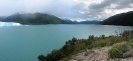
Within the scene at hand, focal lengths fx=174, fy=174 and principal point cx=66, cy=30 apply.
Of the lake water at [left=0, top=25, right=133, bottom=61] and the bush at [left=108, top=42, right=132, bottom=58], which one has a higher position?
the bush at [left=108, top=42, right=132, bottom=58]

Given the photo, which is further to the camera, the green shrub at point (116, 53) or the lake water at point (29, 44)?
the lake water at point (29, 44)

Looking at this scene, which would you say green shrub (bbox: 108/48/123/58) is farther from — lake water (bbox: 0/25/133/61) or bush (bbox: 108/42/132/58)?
lake water (bbox: 0/25/133/61)

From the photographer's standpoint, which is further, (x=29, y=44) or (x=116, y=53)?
(x=29, y=44)

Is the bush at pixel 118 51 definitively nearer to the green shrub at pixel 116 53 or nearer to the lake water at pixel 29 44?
the green shrub at pixel 116 53

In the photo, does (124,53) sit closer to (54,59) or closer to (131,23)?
(54,59)

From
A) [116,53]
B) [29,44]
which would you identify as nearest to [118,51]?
[116,53]

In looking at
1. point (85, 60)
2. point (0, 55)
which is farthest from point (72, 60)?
point (0, 55)

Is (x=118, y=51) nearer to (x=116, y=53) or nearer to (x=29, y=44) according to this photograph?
(x=116, y=53)

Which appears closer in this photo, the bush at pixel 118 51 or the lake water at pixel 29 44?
the bush at pixel 118 51

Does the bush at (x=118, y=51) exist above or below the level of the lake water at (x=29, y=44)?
above

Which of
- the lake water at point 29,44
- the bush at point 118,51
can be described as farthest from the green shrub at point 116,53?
the lake water at point 29,44

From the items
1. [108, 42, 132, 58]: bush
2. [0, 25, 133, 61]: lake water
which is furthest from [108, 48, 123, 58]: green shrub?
[0, 25, 133, 61]: lake water
